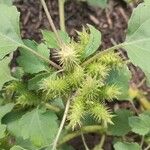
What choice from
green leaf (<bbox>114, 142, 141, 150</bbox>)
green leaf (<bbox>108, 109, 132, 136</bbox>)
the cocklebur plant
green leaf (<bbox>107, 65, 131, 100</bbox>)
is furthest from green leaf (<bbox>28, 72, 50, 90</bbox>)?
green leaf (<bbox>108, 109, 132, 136</bbox>)

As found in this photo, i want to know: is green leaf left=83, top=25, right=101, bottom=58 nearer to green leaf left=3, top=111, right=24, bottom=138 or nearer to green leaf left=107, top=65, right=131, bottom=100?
green leaf left=107, top=65, right=131, bottom=100

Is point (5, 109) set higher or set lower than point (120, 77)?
higher

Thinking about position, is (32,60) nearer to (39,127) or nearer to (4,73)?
(4,73)

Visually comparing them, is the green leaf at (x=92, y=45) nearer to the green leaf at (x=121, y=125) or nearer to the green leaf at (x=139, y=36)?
the green leaf at (x=139, y=36)

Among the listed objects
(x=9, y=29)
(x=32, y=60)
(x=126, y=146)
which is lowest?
(x=126, y=146)

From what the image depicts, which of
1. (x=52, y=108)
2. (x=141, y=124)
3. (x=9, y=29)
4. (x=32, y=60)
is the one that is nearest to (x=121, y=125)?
(x=141, y=124)

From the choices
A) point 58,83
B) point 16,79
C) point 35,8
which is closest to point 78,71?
point 58,83

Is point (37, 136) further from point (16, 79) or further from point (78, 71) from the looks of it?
point (78, 71)
